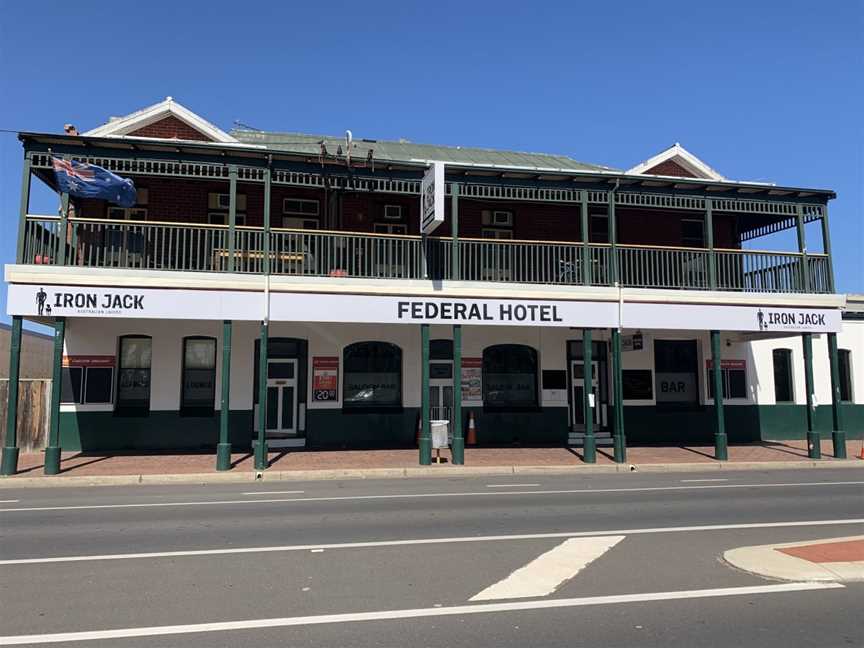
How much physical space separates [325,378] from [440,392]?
3.14 m

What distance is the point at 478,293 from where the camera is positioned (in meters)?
16.2

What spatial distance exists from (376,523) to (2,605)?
14.1ft

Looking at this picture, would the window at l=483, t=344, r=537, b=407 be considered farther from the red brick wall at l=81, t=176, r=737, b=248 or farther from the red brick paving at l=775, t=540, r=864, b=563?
the red brick paving at l=775, t=540, r=864, b=563

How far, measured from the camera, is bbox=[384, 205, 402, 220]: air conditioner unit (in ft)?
65.1

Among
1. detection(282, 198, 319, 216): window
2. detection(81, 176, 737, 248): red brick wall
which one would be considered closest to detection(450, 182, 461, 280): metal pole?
detection(81, 176, 737, 248): red brick wall

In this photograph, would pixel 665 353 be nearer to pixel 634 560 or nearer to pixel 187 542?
pixel 634 560

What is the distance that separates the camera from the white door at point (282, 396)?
18250 mm

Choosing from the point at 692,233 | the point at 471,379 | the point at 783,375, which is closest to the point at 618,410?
the point at 471,379

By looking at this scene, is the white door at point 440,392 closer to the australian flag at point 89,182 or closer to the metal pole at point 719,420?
the metal pole at point 719,420

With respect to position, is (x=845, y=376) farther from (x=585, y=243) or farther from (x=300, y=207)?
(x=300, y=207)

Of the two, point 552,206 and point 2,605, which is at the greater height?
point 552,206

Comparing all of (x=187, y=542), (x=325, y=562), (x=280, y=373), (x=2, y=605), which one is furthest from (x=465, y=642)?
(x=280, y=373)

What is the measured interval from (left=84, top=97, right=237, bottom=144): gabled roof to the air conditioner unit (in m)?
4.53

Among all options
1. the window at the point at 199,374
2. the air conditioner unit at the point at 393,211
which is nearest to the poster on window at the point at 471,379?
the air conditioner unit at the point at 393,211
